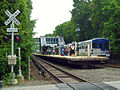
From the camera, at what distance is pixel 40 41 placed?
2331 inches

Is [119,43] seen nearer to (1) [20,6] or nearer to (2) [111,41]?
(2) [111,41]

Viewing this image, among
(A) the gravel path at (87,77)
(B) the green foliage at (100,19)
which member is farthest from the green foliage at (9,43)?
(B) the green foliage at (100,19)

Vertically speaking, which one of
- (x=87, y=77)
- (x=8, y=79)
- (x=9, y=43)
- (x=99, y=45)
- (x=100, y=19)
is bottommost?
(x=87, y=77)

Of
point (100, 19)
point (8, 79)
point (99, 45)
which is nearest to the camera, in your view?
point (8, 79)

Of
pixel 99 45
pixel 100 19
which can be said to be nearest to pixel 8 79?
pixel 99 45

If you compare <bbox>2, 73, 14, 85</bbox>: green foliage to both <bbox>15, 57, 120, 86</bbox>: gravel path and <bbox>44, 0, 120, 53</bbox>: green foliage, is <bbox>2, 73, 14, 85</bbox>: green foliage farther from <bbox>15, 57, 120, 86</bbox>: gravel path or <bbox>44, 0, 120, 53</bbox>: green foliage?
<bbox>44, 0, 120, 53</bbox>: green foliage

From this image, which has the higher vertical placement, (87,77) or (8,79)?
(8,79)

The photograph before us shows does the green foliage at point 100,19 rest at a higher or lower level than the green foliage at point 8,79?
higher

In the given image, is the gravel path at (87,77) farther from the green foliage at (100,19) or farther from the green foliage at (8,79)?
the green foliage at (100,19)

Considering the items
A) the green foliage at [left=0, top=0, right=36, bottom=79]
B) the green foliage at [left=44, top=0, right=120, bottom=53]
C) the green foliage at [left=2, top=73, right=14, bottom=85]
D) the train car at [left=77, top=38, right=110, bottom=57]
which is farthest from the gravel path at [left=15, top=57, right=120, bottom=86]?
the green foliage at [left=44, top=0, right=120, bottom=53]

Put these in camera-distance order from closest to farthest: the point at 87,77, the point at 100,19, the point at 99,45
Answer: the point at 87,77 → the point at 99,45 → the point at 100,19

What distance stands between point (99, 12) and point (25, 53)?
786 inches

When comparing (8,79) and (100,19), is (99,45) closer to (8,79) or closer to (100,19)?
(100,19)

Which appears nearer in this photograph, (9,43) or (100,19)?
(9,43)
